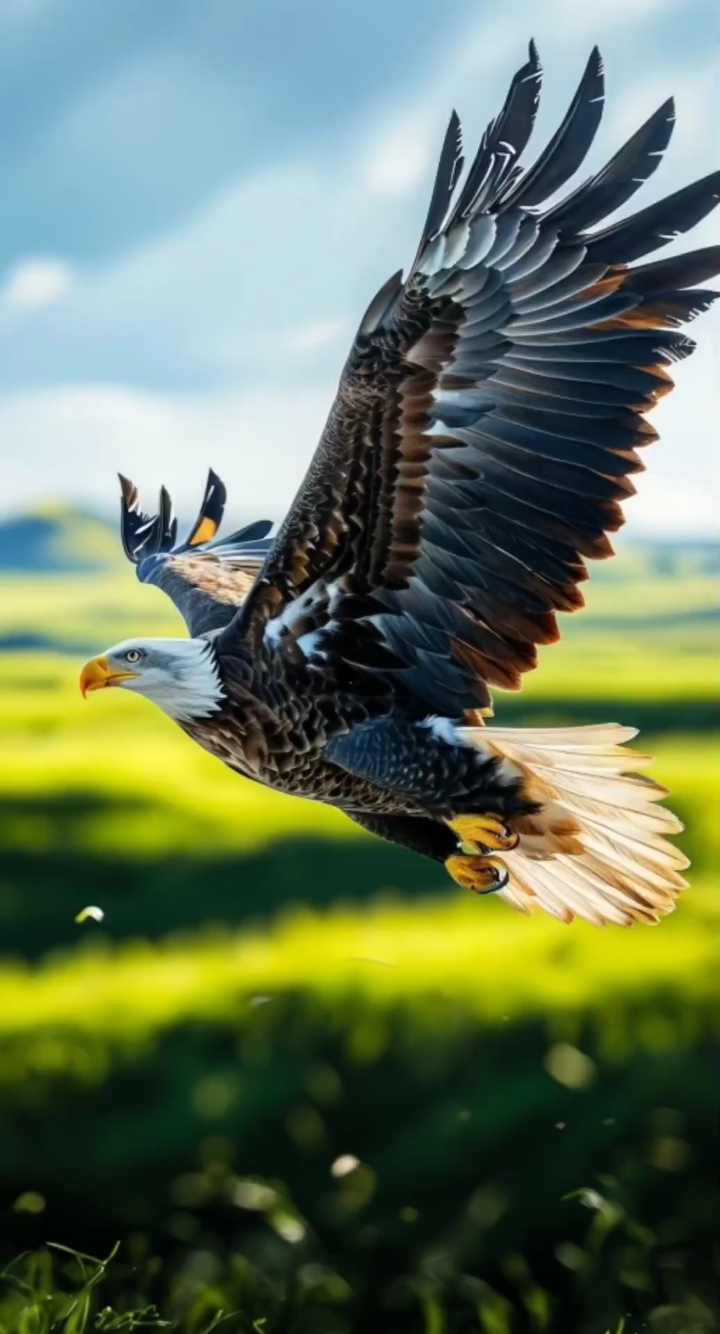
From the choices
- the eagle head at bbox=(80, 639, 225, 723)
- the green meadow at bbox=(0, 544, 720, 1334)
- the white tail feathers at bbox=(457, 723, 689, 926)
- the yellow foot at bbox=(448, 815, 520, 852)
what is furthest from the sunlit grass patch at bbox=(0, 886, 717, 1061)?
the eagle head at bbox=(80, 639, 225, 723)

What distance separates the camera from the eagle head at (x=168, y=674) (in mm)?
1667

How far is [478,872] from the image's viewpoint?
1.78 metres

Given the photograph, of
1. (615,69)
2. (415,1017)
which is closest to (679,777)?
(415,1017)

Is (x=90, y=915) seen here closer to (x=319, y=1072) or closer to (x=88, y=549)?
(x=319, y=1072)

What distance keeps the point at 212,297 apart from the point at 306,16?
1.32 feet

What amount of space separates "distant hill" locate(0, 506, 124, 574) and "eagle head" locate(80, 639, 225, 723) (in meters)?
0.40

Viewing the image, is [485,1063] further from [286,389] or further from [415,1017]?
[286,389]

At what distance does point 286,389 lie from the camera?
204cm

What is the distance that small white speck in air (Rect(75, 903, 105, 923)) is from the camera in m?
2.02

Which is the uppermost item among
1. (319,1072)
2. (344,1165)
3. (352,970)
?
(352,970)

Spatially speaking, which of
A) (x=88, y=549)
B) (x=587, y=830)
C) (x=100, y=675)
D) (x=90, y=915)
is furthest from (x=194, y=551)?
(x=587, y=830)

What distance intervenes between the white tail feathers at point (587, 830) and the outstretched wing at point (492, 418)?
110 millimetres

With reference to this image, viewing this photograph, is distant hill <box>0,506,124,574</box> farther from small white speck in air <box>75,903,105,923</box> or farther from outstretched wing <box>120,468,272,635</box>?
small white speck in air <box>75,903,105,923</box>

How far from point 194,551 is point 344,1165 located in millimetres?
847
